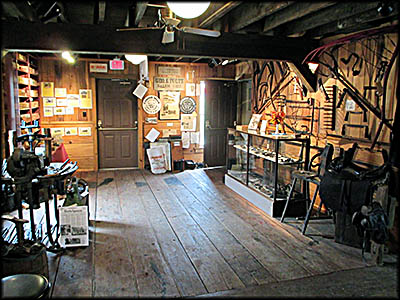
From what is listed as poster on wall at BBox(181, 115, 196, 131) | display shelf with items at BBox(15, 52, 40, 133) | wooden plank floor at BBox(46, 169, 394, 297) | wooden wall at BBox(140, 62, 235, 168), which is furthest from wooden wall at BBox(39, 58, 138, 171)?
wooden plank floor at BBox(46, 169, 394, 297)

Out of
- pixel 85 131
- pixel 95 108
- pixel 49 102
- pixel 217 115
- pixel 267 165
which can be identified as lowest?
pixel 267 165

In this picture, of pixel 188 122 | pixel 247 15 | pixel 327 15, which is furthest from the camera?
pixel 188 122

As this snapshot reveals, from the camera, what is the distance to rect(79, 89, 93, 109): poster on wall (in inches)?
263

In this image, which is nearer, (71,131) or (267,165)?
(267,165)

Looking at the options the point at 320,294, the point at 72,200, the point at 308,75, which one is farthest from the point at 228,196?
the point at 320,294

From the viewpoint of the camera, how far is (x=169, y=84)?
7.05 m

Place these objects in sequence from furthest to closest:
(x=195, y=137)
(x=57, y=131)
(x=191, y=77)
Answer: (x=195, y=137)
(x=191, y=77)
(x=57, y=131)

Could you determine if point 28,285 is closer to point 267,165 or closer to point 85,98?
point 267,165

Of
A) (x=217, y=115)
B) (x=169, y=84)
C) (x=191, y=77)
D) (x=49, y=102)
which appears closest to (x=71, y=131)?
(x=49, y=102)

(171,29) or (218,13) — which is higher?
(218,13)

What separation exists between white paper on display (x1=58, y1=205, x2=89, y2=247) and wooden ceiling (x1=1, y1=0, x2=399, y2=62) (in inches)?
71.3

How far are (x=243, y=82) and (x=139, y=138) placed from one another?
2.62 m

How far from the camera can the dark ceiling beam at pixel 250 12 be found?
9.63 ft

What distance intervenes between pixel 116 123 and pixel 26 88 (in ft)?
6.60
